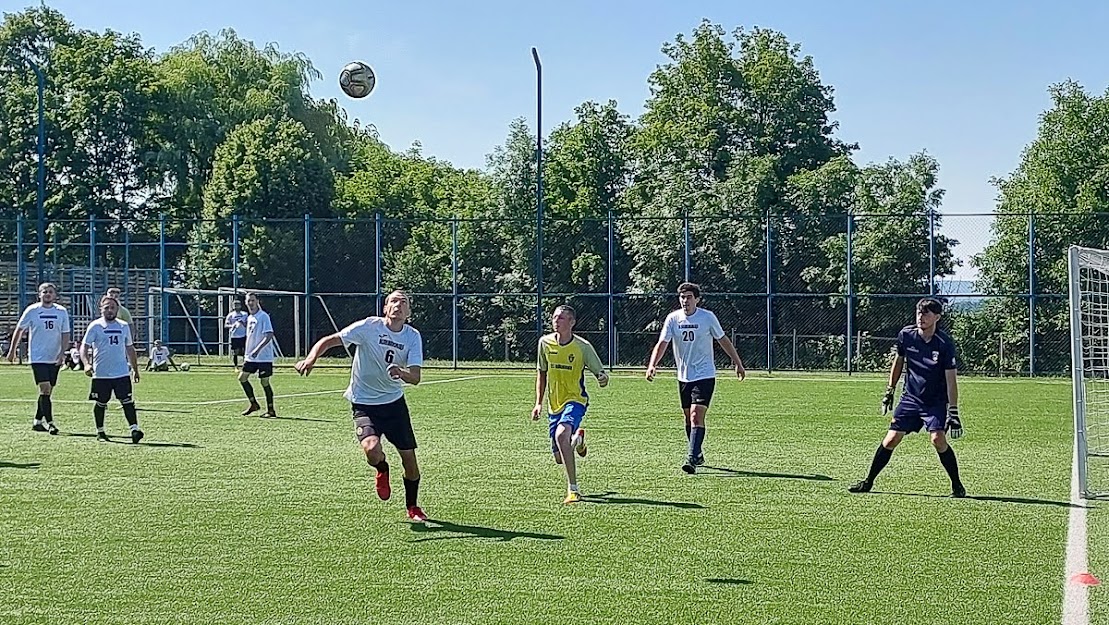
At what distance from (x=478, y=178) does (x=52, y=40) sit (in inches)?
801

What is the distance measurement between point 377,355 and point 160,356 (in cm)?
2665

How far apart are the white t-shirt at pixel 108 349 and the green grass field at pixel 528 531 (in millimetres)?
972

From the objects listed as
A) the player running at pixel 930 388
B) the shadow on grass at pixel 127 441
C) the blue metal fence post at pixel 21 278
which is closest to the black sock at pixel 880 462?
the player running at pixel 930 388

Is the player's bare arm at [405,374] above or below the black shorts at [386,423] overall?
above

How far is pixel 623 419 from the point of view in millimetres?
20594

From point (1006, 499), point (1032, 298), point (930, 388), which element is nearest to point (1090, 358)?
point (1006, 499)

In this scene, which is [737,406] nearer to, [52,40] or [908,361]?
[908,361]

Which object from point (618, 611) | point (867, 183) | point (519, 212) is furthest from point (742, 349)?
point (618, 611)

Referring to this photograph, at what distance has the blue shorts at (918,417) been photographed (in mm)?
12109

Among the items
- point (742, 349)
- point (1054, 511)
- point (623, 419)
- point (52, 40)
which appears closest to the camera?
point (1054, 511)

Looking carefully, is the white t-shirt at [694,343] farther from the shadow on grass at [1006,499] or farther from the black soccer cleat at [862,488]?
the shadow on grass at [1006,499]

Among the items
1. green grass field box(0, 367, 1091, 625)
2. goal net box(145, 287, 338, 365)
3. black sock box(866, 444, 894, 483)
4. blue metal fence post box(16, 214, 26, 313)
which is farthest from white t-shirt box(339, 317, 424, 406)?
blue metal fence post box(16, 214, 26, 313)

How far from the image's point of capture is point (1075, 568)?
8.84 metres

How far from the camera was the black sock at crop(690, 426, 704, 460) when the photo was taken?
14.1m
